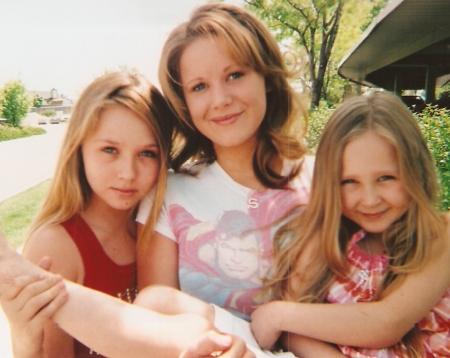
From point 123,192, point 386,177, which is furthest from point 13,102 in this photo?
point 386,177

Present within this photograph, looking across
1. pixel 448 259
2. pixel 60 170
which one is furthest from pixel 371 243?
pixel 60 170

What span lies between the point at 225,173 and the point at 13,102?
614mm

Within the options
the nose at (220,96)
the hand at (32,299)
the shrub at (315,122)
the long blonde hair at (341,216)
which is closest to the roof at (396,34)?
the shrub at (315,122)

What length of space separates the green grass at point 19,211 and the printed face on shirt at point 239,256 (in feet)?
5.14

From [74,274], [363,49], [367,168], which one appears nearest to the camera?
[367,168]

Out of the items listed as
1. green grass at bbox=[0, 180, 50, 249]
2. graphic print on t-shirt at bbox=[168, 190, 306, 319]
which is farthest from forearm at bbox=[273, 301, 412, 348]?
green grass at bbox=[0, 180, 50, 249]

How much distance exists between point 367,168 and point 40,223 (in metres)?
0.65

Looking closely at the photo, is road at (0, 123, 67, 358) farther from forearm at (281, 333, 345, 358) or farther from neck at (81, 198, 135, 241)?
forearm at (281, 333, 345, 358)

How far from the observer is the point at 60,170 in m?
0.90

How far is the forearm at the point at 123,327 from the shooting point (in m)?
0.60

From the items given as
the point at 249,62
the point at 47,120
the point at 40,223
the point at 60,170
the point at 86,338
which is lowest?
the point at 86,338

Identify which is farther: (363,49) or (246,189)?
(363,49)

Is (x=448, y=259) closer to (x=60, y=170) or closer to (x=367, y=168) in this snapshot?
(x=367, y=168)

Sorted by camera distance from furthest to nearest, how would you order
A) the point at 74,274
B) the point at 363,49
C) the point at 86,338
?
the point at 363,49 → the point at 74,274 → the point at 86,338
